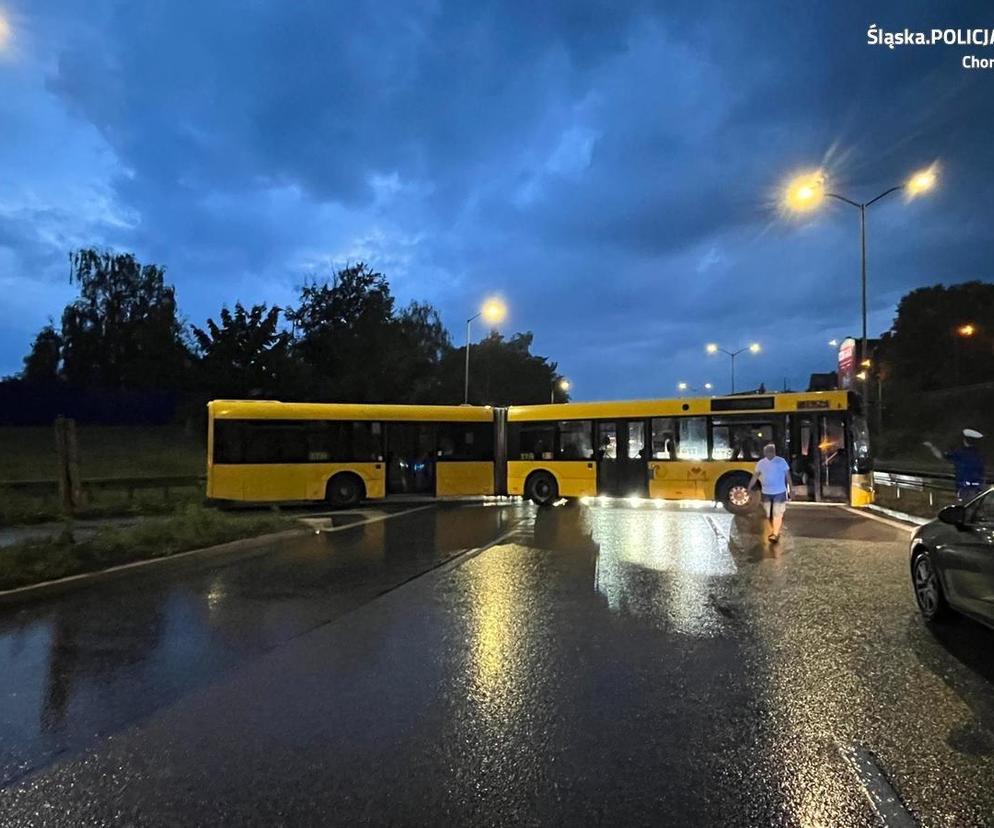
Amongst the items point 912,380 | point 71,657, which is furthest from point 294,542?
point 912,380

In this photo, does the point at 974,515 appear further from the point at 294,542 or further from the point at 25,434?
the point at 25,434

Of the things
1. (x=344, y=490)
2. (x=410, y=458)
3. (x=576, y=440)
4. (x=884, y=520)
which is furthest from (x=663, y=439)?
(x=344, y=490)

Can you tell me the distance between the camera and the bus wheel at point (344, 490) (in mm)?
21359

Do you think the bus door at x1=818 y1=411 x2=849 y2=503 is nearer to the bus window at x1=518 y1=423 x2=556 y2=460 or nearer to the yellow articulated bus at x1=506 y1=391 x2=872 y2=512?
the yellow articulated bus at x1=506 y1=391 x2=872 y2=512

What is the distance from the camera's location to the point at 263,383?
1960 inches

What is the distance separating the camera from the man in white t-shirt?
12.9 m

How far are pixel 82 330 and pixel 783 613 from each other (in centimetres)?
7022

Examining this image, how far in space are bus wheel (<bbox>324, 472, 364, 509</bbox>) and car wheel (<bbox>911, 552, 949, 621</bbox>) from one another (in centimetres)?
1597

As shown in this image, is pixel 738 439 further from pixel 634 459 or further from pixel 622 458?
pixel 622 458

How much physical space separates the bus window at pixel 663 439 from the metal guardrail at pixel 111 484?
12.7 m

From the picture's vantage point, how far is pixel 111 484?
21422 mm

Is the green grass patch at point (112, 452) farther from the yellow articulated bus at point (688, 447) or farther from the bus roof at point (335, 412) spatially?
the yellow articulated bus at point (688, 447)

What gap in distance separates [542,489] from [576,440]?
5.77 feet

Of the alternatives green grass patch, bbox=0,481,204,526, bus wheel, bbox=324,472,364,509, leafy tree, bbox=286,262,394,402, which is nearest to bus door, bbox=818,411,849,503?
bus wheel, bbox=324,472,364,509
